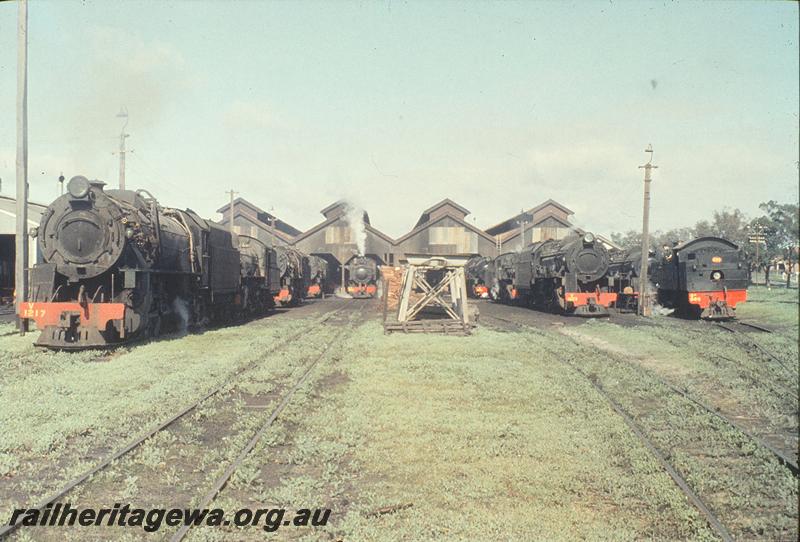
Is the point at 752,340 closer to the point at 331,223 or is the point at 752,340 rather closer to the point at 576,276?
the point at 576,276

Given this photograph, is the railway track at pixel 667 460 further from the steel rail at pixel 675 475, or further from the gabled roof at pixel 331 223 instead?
the gabled roof at pixel 331 223

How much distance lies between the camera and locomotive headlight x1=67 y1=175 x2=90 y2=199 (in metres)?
13.8

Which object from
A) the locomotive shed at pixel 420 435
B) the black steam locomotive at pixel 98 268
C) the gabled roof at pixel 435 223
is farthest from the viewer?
the gabled roof at pixel 435 223

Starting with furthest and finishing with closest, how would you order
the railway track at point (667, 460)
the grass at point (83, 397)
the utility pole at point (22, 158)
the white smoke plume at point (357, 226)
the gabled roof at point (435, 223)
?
the gabled roof at point (435, 223) → the white smoke plume at point (357, 226) → the utility pole at point (22, 158) → the grass at point (83, 397) → the railway track at point (667, 460)

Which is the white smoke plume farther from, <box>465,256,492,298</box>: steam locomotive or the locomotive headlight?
the locomotive headlight

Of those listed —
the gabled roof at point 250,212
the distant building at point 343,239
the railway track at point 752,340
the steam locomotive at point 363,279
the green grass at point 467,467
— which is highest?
the gabled roof at point 250,212

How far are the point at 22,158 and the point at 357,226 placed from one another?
35938 millimetres

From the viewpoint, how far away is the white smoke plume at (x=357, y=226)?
51.5 meters

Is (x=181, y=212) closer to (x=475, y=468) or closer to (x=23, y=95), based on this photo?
(x=23, y=95)

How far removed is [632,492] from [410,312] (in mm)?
13147

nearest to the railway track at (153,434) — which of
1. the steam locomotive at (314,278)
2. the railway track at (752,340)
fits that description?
the railway track at (752,340)

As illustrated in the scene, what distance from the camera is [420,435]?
7.41 metres

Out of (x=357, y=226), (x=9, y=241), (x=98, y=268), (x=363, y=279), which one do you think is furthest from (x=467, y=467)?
(x=357, y=226)

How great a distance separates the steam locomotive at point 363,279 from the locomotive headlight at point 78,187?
106 ft
